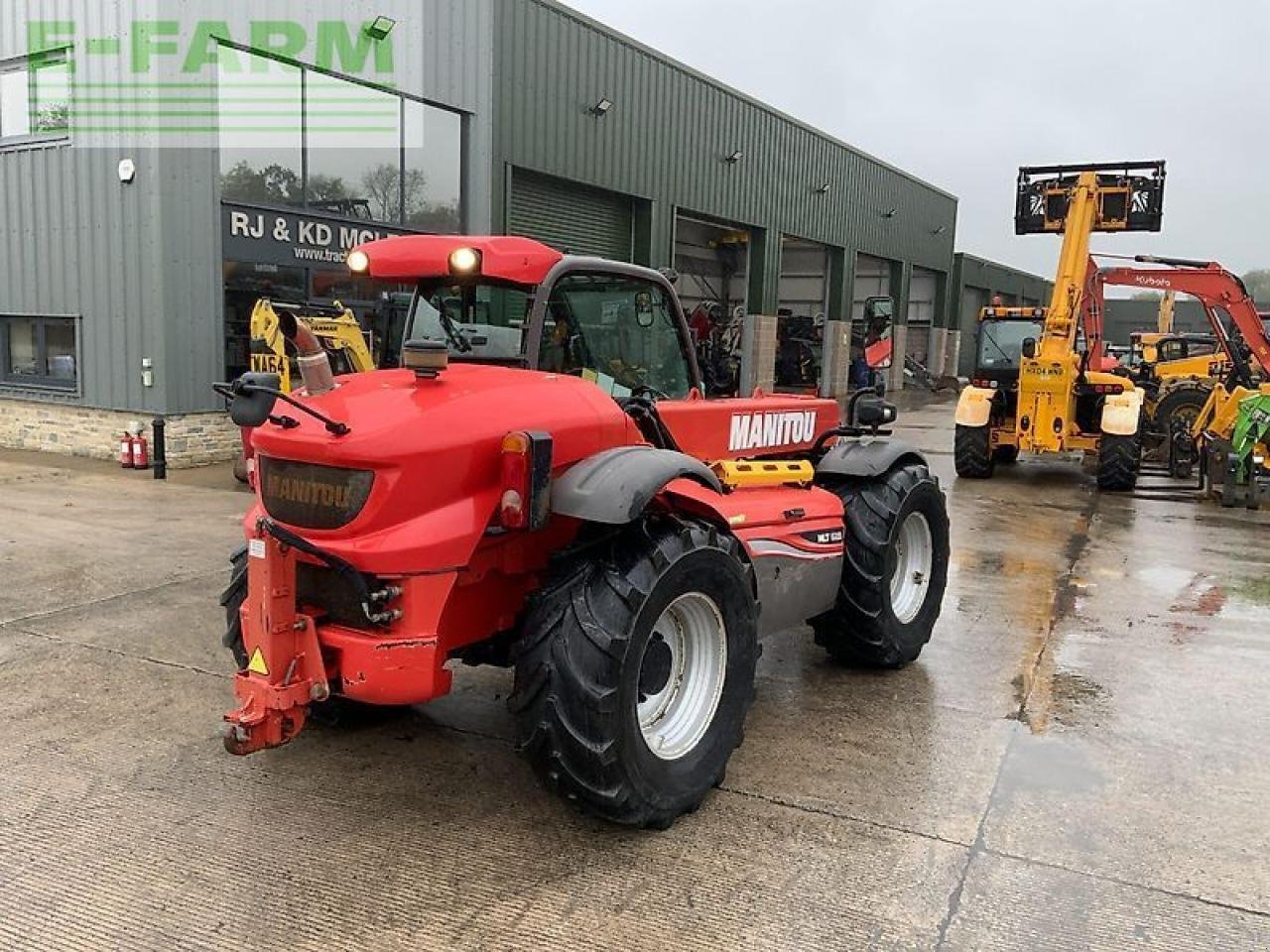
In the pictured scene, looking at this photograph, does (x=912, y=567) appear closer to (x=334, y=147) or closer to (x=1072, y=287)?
(x=1072, y=287)

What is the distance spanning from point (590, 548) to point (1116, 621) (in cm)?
437

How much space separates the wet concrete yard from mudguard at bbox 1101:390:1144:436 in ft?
20.5

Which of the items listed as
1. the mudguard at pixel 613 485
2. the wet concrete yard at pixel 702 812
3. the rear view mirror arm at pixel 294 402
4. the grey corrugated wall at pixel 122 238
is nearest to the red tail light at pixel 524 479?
the mudguard at pixel 613 485

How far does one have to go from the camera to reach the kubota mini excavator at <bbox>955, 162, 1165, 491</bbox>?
12422mm

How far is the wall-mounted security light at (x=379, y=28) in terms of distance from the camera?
519 inches

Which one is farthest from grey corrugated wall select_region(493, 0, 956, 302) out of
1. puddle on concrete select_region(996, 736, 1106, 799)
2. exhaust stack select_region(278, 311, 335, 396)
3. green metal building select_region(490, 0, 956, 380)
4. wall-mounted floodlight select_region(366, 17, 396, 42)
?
puddle on concrete select_region(996, 736, 1106, 799)

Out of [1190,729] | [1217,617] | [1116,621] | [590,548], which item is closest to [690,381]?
[590,548]

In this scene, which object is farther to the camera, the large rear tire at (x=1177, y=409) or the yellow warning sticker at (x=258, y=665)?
the large rear tire at (x=1177, y=409)

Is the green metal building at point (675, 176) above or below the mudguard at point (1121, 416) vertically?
above

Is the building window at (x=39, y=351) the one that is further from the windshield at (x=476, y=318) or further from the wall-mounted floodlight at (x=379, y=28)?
the windshield at (x=476, y=318)

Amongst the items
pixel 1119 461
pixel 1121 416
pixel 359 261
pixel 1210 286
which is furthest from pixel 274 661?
pixel 1210 286

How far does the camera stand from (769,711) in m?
4.81

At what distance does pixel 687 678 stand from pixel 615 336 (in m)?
1.44

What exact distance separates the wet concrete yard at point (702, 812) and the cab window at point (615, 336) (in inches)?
62.6
